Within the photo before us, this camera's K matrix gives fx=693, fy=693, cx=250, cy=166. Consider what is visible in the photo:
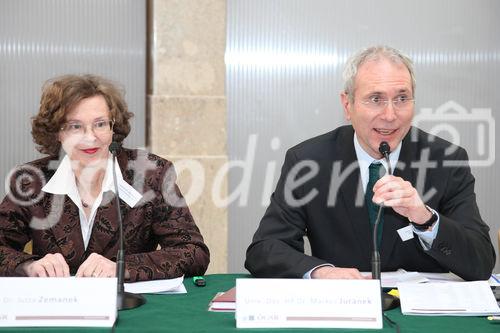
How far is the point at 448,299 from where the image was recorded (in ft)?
6.81

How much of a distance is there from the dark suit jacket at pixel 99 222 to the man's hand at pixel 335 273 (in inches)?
22.3

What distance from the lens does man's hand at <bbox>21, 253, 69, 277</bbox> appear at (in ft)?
7.72

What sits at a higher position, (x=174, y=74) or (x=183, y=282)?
(x=174, y=74)

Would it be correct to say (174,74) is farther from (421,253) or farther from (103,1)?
(421,253)

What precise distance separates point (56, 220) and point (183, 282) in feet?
2.10

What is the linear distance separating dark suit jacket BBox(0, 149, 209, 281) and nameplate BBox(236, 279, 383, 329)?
34.7 inches

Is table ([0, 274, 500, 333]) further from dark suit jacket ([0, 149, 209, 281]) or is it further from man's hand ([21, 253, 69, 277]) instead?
dark suit jacket ([0, 149, 209, 281])

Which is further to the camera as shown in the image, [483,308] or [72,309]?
[483,308]

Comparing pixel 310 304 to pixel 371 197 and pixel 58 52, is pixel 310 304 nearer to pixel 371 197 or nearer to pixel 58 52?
pixel 371 197

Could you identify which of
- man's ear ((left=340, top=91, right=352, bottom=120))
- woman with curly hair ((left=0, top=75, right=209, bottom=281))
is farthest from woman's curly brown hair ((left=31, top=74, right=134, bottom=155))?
man's ear ((left=340, top=91, right=352, bottom=120))

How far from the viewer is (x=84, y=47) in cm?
522

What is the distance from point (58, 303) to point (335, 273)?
0.87 m

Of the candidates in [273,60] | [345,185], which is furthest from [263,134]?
[345,185]

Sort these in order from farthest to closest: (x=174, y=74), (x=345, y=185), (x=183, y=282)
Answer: (x=174, y=74)
(x=345, y=185)
(x=183, y=282)
